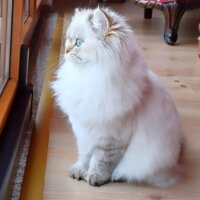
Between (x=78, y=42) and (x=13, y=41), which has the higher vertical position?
(x=78, y=42)

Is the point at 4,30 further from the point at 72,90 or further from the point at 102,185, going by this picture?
the point at 102,185

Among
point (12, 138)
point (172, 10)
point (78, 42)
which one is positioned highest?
point (78, 42)

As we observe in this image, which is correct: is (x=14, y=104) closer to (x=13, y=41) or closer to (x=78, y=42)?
(x=13, y=41)

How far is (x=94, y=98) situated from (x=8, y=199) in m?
0.36

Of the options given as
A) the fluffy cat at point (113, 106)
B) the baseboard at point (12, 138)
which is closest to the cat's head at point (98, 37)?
the fluffy cat at point (113, 106)

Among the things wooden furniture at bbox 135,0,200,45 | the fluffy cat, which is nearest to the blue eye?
the fluffy cat

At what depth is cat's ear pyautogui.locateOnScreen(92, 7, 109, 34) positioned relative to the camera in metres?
1.08

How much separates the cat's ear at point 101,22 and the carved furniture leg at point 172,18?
1.79m

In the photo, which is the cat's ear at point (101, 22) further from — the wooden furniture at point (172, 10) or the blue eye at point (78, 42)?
the wooden furniture at point (172, 10)

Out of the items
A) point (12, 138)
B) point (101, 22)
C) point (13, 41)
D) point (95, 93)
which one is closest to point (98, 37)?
point (101, 22)

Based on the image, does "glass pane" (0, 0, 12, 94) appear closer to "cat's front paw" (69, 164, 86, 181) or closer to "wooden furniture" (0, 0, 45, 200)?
"wooden furniture" (0, 0, 45, 200)

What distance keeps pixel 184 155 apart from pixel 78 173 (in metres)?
0.41

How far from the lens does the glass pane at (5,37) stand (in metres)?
1.50

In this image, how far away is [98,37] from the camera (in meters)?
1.09
